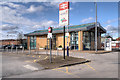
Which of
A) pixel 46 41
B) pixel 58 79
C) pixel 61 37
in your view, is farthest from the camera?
pixel 46 41

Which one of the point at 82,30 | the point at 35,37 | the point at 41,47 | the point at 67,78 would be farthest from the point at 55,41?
the point at 67,78

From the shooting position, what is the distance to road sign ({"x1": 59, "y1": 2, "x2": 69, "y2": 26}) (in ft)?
39.1

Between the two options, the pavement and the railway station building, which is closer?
the pavement

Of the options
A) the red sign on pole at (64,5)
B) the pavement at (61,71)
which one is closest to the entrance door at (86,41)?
the red sign on pole at (64,5)

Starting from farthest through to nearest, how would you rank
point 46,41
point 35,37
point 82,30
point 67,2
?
point 35,37 → point 46,41 → point 82,30 → point 67,2

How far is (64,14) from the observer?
1215 cm

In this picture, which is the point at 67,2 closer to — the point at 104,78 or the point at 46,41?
the point at 104,78

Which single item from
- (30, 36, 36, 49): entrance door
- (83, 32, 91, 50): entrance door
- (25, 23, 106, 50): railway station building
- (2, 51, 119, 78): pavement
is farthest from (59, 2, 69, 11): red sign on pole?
(30, 36, 36, 49): entrance door

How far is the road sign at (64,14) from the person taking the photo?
11930 millimetres

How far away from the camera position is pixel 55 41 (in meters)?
36.2

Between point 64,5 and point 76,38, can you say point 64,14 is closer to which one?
point 64,5

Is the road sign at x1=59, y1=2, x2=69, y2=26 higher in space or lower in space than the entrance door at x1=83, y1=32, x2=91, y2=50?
higher

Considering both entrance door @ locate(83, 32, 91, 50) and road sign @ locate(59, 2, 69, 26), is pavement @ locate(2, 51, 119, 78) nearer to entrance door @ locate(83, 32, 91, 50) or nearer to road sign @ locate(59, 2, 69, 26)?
road sign @ locate(59, 2, 69, 26)

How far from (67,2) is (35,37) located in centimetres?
3013
